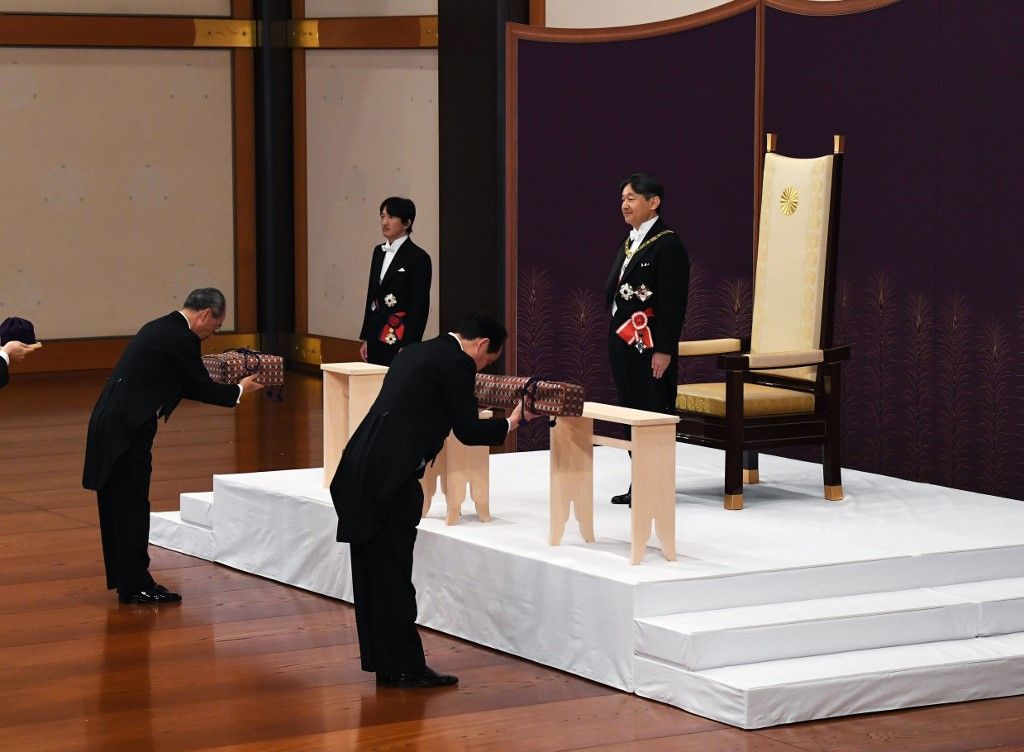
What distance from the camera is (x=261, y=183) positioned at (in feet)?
41.4

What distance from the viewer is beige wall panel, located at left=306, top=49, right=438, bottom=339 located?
11.2 meters

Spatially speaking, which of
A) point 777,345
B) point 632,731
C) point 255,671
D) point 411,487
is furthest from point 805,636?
point 777,345

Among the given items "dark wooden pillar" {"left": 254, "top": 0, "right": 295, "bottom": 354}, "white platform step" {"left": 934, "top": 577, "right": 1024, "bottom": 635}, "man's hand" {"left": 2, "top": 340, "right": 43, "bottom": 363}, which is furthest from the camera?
"dark wooden pillar" {"left": 254, "top": 0, "right": 295, "bottom": 354}

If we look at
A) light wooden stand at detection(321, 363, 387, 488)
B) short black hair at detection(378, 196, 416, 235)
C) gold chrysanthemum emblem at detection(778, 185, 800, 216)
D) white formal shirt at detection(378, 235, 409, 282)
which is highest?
gold chrysanthemum emblem at detection(778, 185, 800, 216)

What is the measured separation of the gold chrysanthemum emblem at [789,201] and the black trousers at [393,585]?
2253mm

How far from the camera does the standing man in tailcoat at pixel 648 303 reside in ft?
19.6

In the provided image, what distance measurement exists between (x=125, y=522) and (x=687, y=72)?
120 inches

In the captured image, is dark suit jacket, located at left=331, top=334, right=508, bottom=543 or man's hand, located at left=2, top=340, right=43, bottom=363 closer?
dark suit jacket, located at left=331, top=334, right=508, bottom=543

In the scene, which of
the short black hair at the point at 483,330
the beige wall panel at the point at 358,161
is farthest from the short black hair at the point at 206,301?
the beige wall panel at the point at 358,161

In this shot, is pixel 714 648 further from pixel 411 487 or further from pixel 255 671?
pixel 255 671

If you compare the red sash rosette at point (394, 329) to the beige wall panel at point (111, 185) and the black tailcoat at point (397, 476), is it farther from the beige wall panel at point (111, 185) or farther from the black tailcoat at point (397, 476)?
the beige wall panel at point (111, 185)

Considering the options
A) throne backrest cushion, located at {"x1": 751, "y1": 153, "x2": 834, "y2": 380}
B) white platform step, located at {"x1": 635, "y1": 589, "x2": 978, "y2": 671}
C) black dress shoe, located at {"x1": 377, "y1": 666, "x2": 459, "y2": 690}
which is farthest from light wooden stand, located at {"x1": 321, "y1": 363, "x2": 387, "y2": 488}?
white platform step, located at {"x1": 635, "y1": 589, "x2": 978, "y2": 671}

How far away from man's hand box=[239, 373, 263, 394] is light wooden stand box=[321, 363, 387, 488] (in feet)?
0.77

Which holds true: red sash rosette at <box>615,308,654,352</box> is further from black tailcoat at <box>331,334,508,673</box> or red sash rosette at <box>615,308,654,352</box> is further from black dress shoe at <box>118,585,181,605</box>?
black dress shoe at <box>118,585,181,605</box>
